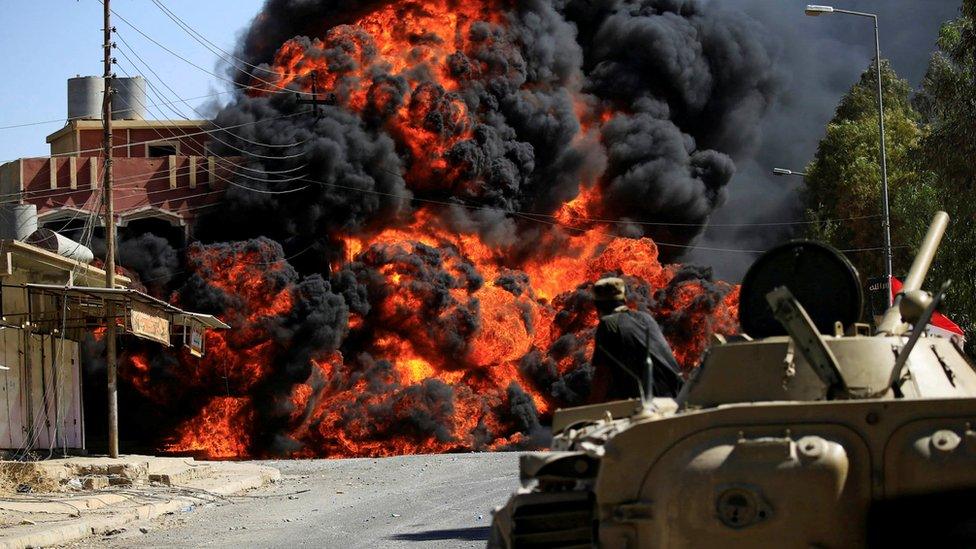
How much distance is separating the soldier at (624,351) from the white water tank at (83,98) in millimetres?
41622

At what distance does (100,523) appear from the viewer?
52.2 ft

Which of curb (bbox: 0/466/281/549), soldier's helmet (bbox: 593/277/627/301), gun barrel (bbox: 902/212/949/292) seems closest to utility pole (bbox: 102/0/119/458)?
curb (bbox: 0/466/281/549)

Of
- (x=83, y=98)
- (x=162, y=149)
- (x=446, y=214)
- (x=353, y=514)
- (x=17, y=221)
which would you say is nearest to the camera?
(x=353, y=514)

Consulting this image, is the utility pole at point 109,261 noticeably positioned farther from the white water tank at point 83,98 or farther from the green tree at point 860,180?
the green tree at point 860,180

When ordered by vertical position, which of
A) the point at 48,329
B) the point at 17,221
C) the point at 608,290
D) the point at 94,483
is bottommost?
the point at 94,483

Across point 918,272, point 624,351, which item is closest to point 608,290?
point 624,351

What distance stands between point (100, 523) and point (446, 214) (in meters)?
29.7

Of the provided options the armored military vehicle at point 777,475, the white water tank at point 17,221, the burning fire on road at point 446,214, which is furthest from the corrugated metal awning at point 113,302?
the armored military vehicle at point 777,475

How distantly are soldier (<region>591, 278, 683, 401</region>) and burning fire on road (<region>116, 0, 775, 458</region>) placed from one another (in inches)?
1124

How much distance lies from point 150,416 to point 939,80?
2462 centimetres

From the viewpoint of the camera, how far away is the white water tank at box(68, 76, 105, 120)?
4781cm

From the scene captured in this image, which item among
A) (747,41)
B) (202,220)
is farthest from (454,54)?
(747,41)

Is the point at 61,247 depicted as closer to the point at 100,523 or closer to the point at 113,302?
the point at 113,302

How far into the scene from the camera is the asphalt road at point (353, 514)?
13594 millimetres
